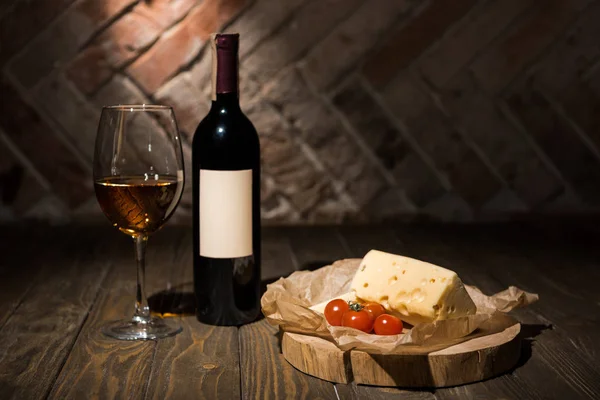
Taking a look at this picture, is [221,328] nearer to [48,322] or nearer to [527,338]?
[48,322]

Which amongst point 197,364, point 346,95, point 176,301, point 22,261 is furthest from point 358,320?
point 346,95

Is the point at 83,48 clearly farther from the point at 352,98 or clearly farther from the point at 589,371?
the point at 589,371

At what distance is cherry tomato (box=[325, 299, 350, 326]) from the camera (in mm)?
1059

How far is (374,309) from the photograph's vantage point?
1.07 m

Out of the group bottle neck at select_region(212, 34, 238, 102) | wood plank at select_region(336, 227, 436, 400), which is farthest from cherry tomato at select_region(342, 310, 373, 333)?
wood plank at select_region(336, 227, 436, 400)

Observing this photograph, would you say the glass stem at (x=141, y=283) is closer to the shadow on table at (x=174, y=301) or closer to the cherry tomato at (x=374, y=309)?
the shadow on table at (x=174, y=301)

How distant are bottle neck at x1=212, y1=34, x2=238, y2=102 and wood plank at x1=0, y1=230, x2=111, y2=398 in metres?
0.39

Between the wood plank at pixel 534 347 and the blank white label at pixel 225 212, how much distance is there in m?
0.38

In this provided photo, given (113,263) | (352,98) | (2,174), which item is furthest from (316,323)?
(2,174)

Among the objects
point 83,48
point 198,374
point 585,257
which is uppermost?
point 83,48

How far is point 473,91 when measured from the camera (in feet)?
7.14

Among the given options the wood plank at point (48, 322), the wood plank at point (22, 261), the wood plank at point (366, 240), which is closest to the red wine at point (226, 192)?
the wood plank at point (48, 322)

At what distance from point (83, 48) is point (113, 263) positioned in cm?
70

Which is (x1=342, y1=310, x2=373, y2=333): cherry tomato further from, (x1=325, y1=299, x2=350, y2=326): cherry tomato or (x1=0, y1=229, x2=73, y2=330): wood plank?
(x1=0, y1=229, x2=73, y2=330): wood plank
